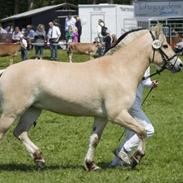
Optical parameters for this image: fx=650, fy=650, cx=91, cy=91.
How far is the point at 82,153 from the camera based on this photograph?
37.0 ft

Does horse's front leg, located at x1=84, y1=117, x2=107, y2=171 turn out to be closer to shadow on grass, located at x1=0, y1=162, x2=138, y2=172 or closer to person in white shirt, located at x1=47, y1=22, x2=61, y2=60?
shadow on grass, located at x1=0, y1=162, x2=138, y2=172

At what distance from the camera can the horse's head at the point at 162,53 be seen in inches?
371

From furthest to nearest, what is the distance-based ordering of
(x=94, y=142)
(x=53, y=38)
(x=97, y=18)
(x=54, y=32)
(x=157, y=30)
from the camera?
(x=97, y=18) < (x=54, y=32) < (x=53, y=38) < (x=94, y=142) < (x=157, y=30)

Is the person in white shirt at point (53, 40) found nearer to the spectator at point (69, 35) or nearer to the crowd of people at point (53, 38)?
the crowd of people at point (53, 38)

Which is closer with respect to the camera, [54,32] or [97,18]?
[54,32]

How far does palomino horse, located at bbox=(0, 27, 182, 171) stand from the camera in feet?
29.8

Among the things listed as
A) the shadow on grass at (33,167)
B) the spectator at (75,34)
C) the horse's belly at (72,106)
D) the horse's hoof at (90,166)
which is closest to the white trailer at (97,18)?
the spectator at (75,34)

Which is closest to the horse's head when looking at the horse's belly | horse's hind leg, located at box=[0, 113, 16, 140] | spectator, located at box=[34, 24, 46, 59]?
the horse's belly

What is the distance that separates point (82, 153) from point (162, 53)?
2672 millimetres

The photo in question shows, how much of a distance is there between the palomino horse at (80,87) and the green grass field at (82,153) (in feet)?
2.32

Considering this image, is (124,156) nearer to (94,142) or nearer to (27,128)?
(94,142)

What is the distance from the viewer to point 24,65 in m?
9.24

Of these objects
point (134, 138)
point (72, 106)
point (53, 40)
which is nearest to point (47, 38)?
point (53, 40)

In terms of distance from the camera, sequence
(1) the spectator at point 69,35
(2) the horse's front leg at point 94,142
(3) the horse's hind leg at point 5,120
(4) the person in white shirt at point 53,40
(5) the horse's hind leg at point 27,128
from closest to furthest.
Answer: (3) the horse's hind leg at point 5,120 < (2) the horse's front leg at point 94,142 < (5) the horse's hind leg at point 27,128 < (4) the person in white shirt at point 53,40 < (1) the spectator at point 69,35
